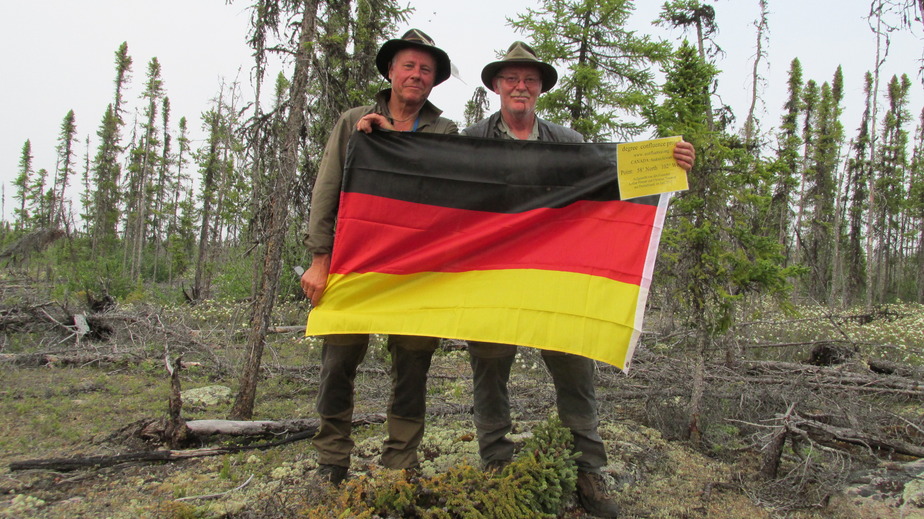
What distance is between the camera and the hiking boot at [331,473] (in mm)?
3379

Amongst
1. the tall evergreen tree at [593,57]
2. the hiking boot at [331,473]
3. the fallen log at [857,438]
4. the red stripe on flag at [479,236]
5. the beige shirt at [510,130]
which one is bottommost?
the hiking boot at [331,473]

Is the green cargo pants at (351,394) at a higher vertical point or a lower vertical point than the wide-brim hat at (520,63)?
lower

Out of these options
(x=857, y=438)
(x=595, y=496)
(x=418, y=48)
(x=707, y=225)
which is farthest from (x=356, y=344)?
(x=857, y=438)

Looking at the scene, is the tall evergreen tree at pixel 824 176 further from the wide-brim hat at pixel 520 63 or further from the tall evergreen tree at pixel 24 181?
the tall evergreen tree at pixel 24 181

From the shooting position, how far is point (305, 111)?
5617 mm

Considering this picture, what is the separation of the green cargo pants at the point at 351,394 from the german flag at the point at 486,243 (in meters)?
0.25

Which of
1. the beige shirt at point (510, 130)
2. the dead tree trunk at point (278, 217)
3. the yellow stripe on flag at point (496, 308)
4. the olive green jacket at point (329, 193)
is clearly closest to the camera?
the yellow stripe on flag at point (496, 308)

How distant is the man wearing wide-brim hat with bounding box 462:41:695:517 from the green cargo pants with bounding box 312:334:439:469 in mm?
412

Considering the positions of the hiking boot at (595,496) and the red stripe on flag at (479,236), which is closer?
the hiking boot at (595,496)

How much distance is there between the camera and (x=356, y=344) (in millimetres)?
3424

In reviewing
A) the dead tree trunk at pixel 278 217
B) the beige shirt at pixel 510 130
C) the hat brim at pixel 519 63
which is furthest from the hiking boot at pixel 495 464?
the dead tree trunk at pixel 278 217

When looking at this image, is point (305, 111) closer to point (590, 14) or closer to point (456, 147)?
point (456, 147)

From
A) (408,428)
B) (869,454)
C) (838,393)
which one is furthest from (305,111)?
(838,393)

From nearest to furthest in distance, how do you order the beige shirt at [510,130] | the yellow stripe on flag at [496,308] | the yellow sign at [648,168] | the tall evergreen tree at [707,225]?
the yellow stripe on flag at [496,308] → the yellow sign at [648,168] → the beige shirt at [510,130] → the tall evergreen tree at [707,225]
